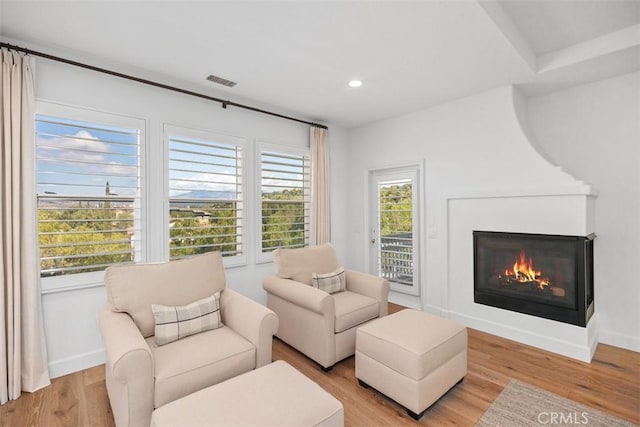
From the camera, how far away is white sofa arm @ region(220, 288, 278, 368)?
2.04 metres

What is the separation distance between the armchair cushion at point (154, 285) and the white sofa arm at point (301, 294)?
597mm

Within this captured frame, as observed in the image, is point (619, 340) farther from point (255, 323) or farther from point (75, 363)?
point (75, 363)

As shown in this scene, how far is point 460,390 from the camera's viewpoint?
2289mm

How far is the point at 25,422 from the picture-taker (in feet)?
6.48

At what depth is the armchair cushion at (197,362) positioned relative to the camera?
5.54 ft

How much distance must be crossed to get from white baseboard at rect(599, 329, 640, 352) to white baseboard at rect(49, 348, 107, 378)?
4.73 meters

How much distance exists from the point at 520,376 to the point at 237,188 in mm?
3263

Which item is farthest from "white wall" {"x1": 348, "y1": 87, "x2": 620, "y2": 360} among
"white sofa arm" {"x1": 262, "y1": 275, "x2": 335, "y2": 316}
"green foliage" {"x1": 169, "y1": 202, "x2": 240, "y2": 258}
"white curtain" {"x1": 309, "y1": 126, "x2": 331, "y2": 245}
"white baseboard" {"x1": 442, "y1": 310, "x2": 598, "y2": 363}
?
"green foliage" {"x1": 169, "y1": 202, "x2": 240, "y2": 258}

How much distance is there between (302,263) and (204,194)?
51.8 inches

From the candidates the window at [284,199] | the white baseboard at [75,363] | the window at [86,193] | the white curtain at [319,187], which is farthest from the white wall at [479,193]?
the white baseboard at [75,363]

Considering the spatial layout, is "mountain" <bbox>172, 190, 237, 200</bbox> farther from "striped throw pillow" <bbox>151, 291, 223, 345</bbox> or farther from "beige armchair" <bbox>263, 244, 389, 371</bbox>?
"striped throw pillow" <bbox>151, 291, 223, 345</bbox>

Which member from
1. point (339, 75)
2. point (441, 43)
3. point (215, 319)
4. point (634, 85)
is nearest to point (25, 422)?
point (215, 319)

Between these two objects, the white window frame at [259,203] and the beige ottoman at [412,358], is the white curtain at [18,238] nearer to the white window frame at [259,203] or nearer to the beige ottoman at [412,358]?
the white window frame at [259,203]

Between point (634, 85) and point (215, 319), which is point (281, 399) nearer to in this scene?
point (215, 319)
